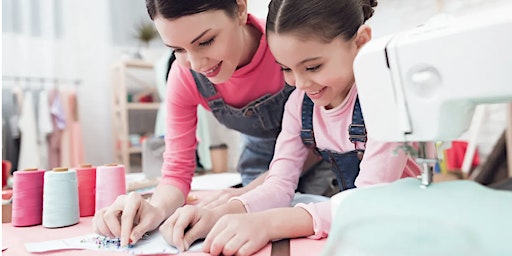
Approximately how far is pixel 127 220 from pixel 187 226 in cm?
9

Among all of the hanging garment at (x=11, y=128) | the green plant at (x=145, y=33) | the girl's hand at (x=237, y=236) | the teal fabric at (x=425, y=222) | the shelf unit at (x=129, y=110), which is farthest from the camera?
the green plant at (x=145, y=33)

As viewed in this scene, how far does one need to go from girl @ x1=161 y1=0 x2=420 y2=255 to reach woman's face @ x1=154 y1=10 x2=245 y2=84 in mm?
93

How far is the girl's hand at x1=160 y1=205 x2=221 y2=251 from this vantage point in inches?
21.0

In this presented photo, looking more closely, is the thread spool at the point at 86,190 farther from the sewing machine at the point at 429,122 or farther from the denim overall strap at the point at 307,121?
the sewing machine at the point at 429,122

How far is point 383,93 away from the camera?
0.44 metres

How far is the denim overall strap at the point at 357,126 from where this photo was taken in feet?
2.21

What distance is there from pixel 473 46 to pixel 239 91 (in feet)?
2.02

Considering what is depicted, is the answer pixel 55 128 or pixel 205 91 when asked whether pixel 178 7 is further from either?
pixel 55 128

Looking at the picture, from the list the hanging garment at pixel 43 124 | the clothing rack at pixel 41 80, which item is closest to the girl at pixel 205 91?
the hanging garment at pixel 43 124

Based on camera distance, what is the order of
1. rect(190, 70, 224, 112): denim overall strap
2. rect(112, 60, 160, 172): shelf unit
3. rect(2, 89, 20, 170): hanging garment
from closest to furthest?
rect(190, 70, 224, 112): denim overall strap → rect(2, 89, 20, 170): hanging garment → rect(112, 60, 160, 172): shelf unit

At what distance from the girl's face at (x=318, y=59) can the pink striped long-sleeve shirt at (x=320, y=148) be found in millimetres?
57

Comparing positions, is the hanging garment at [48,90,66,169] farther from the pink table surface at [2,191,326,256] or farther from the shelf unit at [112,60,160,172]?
the pink table surface at [2,191,326,256]

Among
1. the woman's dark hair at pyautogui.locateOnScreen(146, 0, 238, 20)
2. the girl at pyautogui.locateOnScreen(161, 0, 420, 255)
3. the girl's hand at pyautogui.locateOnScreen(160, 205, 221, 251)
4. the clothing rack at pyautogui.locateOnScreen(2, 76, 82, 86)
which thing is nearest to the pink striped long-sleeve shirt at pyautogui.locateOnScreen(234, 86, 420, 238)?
the girl at pyautogui.locateOnScreen(161, 0, 420, 255)

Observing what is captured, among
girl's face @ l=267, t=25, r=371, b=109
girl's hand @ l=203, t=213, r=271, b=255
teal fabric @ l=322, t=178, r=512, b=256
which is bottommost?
girl's hand @ l=203, t=213, r=271, b=255
